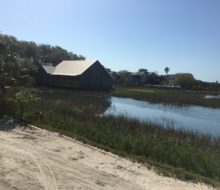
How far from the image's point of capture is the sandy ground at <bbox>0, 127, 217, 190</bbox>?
6477 mm

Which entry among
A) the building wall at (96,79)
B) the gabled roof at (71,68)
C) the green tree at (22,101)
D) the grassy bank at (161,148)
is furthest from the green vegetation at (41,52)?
the grassy bank at (161,148)

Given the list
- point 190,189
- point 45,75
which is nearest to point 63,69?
point 45,75

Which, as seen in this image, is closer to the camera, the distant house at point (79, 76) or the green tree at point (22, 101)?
the green tree at point (22, 101)

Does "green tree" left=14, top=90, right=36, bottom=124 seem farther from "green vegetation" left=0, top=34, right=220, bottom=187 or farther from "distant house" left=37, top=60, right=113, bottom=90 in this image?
"distant house" left=37, top=60, right=113, bottom=90

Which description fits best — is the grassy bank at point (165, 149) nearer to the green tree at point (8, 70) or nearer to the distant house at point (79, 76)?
the green tree at point (8, 70)

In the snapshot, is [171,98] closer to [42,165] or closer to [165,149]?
[165,149]

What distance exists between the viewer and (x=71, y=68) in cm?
5719

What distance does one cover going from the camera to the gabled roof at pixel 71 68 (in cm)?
5440

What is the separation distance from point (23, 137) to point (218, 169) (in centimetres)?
618

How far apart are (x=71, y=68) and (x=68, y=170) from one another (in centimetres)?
5066

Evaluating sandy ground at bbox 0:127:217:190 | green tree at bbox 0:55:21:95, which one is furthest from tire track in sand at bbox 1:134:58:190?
green tree at bbox 0:55:21:95

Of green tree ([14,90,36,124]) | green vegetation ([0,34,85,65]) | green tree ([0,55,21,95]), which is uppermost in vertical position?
green vegetation ([0,34,85,65])

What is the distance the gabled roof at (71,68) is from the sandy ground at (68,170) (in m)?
44.5

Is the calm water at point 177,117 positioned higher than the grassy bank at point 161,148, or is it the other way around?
the grassy bank at point 161,148
